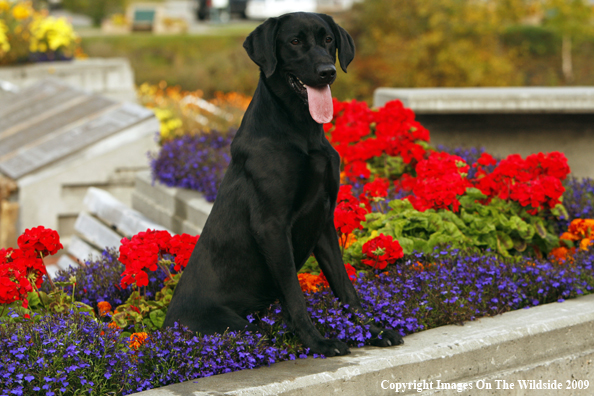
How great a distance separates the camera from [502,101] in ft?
20.6

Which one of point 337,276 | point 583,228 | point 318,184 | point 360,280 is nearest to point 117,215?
point 360,280

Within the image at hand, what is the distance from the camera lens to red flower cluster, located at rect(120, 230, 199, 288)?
3332 millimetres

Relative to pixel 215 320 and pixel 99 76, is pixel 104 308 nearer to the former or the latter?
pixel 215 320

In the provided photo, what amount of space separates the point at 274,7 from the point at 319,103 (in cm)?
3280

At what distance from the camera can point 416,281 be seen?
3.51 metres

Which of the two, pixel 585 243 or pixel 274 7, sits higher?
pixel 585 243

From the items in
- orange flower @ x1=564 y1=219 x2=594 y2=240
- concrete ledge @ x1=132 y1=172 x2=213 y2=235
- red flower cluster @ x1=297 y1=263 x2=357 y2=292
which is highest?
orange flower @ x1=564 y1=219 x2=594 y2=240

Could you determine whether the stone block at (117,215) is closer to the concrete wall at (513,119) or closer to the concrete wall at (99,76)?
the concrete wall at (513,119)

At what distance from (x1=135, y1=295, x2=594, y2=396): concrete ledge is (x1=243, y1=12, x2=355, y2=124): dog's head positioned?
3.38ft

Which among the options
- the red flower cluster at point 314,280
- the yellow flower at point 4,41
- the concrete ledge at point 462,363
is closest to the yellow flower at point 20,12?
the yellow flower at point 4,41

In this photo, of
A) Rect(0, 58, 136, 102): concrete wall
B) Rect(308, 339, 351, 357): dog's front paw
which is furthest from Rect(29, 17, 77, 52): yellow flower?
Rect(308, 339, 351, 357): dog's front paw

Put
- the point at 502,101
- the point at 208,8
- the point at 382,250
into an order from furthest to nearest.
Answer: the point at 208,8, the point at 502,101, the point at 382,250

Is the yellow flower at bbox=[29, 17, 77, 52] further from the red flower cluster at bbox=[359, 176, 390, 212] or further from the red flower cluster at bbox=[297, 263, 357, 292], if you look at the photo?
the red flower cluster at bbox=[297, 263, 357, 292]

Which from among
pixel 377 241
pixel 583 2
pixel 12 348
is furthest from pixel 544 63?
pixel 12 348
